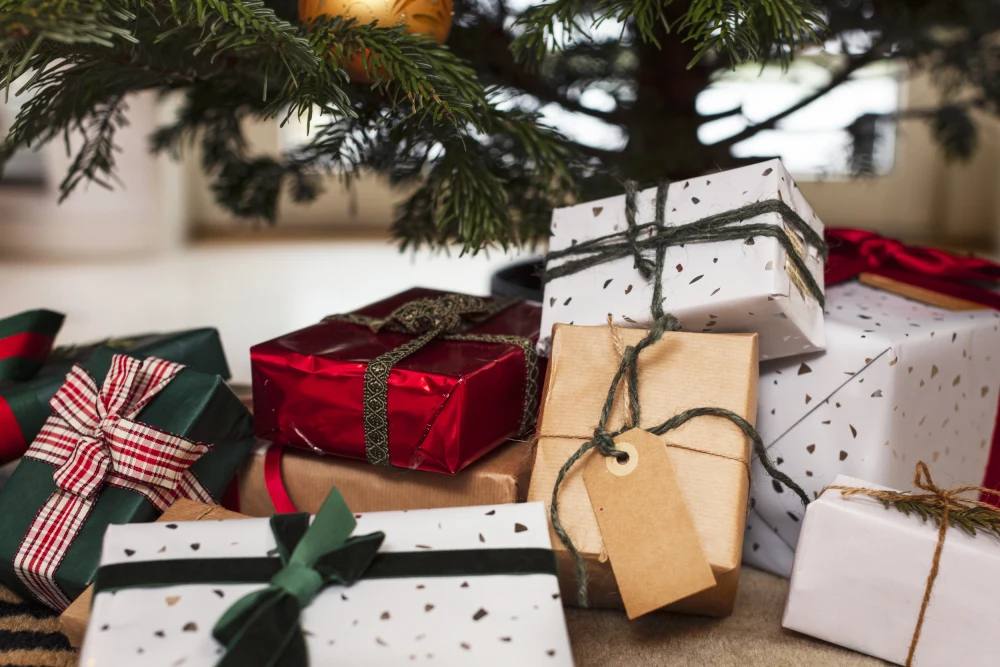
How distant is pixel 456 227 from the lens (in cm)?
86

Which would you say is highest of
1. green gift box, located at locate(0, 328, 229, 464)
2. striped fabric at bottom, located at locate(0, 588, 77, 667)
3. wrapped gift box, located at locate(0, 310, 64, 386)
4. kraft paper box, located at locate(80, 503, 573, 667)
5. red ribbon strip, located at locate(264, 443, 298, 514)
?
wrapped gift box, located at locate(0, 310, 64, 386)

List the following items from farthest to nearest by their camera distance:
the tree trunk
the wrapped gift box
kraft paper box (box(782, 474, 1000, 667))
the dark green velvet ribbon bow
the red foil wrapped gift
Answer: the tree trunk < the wrapped gift box < the red foil wrapped gift < kraft paper box (box(782, 474, 1000, 667)) < the dark green velvet ribbon bow

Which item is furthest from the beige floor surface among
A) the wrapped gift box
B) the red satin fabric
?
the wrapped gift box

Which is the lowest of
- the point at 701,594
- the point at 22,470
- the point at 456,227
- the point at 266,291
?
the point at 266,291

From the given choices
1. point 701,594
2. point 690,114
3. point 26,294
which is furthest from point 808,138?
point 701,594

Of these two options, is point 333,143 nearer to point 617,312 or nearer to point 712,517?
point 617,312

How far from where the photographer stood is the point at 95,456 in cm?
69

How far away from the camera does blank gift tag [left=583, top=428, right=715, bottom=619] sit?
0.60 meters

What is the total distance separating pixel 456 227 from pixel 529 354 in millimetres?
171

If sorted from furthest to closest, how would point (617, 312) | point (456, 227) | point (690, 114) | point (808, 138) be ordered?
point (808, 138)
point (690, 114)
point (456, 227)
point (617, 312)

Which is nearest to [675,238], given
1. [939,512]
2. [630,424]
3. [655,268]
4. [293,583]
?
[655,268]

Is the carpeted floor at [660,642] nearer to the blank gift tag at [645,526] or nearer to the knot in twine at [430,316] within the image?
the blank gift tag at [645,526]

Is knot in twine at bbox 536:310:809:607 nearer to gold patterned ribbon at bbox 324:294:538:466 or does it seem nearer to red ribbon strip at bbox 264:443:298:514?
gold patterned ribbon at bbox 324:294:538:466

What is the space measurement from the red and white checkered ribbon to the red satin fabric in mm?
659
